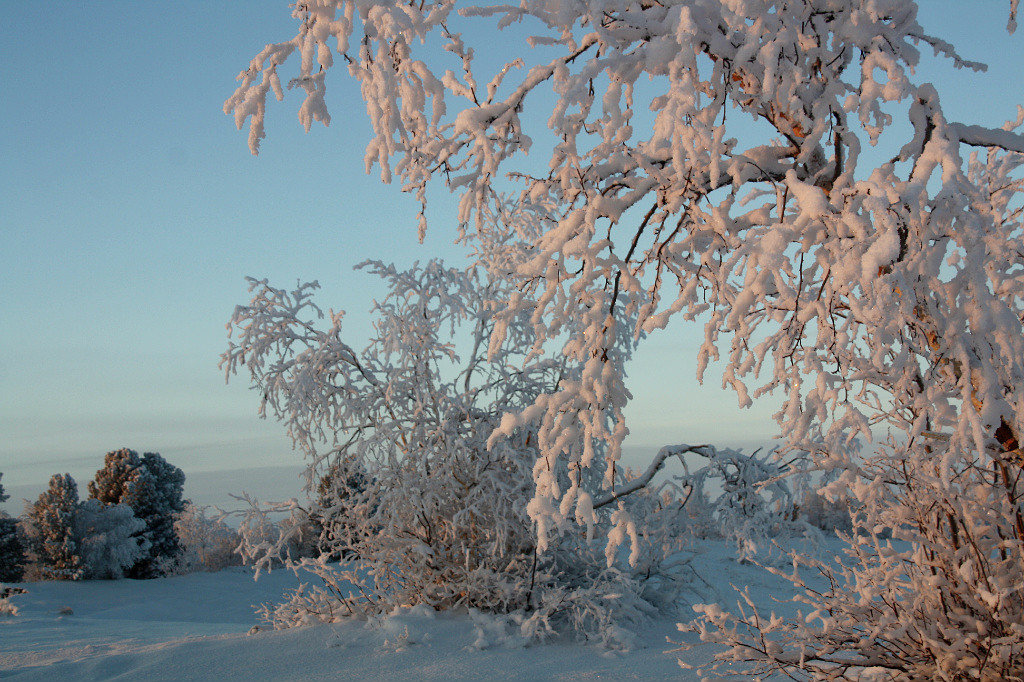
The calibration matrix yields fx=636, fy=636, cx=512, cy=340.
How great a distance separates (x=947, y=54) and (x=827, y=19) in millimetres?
512

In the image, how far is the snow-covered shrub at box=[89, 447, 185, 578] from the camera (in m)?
20.8

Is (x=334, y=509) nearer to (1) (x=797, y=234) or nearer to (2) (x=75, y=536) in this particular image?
(1) (x=797, y=234)

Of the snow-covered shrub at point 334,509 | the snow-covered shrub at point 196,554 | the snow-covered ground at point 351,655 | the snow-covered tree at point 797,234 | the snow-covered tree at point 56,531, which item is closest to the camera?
the snow-covered tree at point 797,234

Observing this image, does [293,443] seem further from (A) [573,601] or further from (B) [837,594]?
(B) [837,594]

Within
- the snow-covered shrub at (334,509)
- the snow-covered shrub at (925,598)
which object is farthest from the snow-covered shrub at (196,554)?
the snow-covered shrub at (925,598)

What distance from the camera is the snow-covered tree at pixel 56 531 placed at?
19.0 metres

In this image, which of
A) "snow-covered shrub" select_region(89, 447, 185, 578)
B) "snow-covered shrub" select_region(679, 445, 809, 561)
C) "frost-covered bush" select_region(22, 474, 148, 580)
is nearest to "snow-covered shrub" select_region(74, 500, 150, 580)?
"frost-covered bush" select_region(22, 474, 148, 580)

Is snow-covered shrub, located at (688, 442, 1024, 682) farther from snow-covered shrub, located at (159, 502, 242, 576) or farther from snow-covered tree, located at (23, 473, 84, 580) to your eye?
snow-covered tree, located at (23, 473, 84, 580)

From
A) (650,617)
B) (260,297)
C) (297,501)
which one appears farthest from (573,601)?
(260,297)

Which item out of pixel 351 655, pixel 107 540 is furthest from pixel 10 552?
pixel 351 655

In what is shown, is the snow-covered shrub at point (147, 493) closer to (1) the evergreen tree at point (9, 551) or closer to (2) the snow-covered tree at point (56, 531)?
(2) the snow-covered tree at point (56, 531)

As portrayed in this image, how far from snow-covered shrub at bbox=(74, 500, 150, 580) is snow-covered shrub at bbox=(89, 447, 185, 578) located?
0.43 m

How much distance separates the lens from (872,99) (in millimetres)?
2209

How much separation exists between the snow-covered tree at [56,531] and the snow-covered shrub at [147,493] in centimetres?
169
